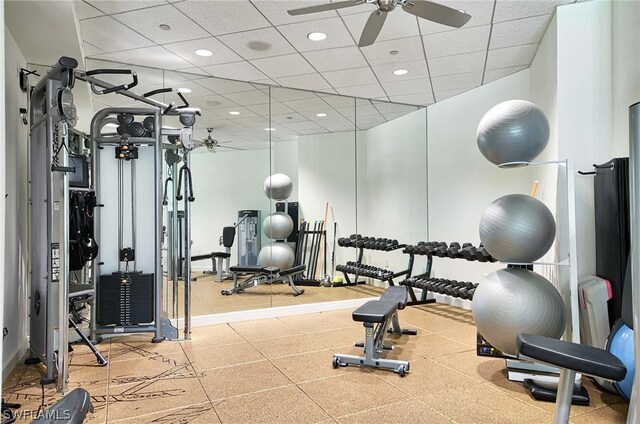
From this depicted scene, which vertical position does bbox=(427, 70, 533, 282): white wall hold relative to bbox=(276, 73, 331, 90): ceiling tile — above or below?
below

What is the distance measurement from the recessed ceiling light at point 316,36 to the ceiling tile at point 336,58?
0.98ft

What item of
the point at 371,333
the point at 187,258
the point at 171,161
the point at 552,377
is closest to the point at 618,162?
the point at 552,377

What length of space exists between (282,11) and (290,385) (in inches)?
112

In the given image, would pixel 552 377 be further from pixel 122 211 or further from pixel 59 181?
pixel 122 211

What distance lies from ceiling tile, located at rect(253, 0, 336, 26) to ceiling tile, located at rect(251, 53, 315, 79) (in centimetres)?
75

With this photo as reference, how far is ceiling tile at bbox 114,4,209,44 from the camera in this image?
328 centimetres

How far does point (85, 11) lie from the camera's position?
3221 millimetres

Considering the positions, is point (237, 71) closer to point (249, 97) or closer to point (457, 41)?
point (249, 97)

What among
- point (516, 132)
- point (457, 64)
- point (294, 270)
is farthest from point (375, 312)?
point (457, 64)

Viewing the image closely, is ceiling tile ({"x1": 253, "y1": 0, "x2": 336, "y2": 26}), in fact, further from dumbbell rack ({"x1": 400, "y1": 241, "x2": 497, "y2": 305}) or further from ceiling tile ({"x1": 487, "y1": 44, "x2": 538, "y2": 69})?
dumbbell rack ({"x1": 400, "y1": 241, "x2": 497, "y2": 305})

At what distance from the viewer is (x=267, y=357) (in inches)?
141

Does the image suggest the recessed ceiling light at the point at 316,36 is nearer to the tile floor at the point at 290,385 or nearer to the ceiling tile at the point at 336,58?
the ceiling tile at the point at 336,58

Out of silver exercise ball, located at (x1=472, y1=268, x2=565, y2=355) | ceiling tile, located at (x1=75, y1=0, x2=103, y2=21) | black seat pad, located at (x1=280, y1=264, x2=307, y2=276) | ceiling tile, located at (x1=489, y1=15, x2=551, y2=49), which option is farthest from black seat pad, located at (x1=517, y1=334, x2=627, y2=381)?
black seat pad, located at (x1=280, y1=264, x2=307, y2=276)

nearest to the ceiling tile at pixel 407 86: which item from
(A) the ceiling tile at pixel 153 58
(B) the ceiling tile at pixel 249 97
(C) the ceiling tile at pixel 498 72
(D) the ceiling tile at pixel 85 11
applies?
(C) the ceiling tile at pixel 498 72
